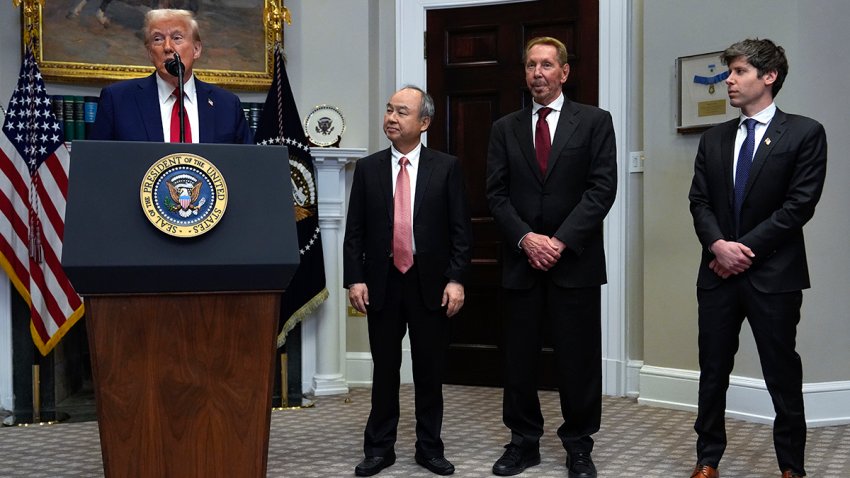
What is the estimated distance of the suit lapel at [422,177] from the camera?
3434mm

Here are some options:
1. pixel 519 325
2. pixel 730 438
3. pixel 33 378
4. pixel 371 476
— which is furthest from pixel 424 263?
pixel 33 378

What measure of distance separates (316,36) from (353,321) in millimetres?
1762

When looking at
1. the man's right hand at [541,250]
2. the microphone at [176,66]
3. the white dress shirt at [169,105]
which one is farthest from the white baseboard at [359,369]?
the microphone at [176,66]

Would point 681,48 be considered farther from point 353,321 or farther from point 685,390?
point 353,321

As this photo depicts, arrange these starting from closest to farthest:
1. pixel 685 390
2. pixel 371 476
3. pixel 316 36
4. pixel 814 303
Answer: pixel 371 476
pixel 814 303
pixel 685 390
pixel 316 36

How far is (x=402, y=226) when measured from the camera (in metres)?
3.43

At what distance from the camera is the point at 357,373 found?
549 cm

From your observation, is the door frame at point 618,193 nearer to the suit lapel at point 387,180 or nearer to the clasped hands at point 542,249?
the clasped hands at point 542,249

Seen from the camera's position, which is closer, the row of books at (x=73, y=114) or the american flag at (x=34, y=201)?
the american flag at (x=34, y=201)

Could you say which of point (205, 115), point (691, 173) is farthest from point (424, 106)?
point (691, 173)

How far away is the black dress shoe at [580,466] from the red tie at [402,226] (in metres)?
0.96

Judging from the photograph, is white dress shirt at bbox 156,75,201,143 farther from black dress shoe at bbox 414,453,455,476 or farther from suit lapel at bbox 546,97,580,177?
black dress shoe at bbox 414,453,455,476

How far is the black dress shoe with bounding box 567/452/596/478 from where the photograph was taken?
3303 millimetres

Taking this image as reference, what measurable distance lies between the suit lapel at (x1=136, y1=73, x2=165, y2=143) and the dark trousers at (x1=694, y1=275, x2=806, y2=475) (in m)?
1.99
